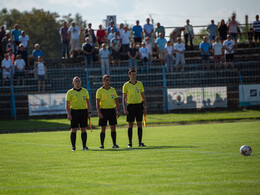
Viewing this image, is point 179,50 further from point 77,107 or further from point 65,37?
point 77,107

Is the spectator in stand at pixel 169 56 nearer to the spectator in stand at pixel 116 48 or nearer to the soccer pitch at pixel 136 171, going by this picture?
the spectator in stand at pixel 116 48

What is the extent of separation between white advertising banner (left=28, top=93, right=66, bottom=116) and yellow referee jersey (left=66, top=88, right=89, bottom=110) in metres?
12.9

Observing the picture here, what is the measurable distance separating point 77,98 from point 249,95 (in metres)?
15.9

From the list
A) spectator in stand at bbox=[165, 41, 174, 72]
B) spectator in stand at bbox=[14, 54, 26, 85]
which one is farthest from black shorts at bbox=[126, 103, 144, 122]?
spectator in stand at bbox=[14, 54, 26, 85]

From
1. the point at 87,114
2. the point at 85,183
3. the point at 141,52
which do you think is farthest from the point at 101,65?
the point at 85,183

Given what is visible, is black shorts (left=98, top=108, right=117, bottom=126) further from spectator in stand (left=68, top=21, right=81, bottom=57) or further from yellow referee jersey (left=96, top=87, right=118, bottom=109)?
spectator in stand (left=68, top=21, right=81, bottom=57)

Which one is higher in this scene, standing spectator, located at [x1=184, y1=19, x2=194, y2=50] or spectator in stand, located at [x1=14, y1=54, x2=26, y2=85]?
standing spectator, located at [x1=184, y1=19, x2=194, y2=50]

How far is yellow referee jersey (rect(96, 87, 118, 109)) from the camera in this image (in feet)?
44.7

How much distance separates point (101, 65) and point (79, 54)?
16.3 feet

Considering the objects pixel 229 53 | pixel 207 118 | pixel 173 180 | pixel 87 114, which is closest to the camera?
pixel 173 180

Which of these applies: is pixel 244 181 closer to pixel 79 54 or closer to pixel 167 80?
pixel 167 80

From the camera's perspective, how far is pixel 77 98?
13414 millimetres

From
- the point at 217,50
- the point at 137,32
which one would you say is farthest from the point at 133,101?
the point at 137,32

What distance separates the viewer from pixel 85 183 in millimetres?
7719
